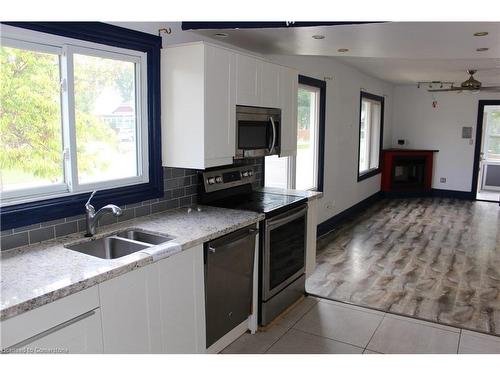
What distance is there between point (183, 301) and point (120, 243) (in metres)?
0.51

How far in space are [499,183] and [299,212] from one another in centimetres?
796

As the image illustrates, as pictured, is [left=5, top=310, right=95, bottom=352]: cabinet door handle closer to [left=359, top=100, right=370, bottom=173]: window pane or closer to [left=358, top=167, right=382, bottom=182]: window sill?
[left=358, top=167, right=382, bottom=182]: window sill

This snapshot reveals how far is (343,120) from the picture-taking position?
6125mm

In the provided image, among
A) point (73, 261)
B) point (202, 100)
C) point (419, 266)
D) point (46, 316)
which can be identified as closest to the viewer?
point (46, 316)

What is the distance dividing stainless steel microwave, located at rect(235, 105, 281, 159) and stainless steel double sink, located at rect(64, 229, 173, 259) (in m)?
0.94

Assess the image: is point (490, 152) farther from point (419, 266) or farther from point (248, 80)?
point (248, 80)

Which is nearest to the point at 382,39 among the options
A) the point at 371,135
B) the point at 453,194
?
the point at 371,135

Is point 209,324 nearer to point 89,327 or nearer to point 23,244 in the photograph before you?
point 89,327

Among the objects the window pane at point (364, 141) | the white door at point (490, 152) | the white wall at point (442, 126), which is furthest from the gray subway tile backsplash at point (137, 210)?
the white door at point (490, 152)

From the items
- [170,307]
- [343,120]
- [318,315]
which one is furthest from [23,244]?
[343,120]

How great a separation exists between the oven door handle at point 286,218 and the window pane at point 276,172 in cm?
122

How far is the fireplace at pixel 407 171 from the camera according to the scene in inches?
345

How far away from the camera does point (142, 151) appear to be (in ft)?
9.53

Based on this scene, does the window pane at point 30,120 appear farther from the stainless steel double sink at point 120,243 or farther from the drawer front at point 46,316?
the drawer front at point 46,316
